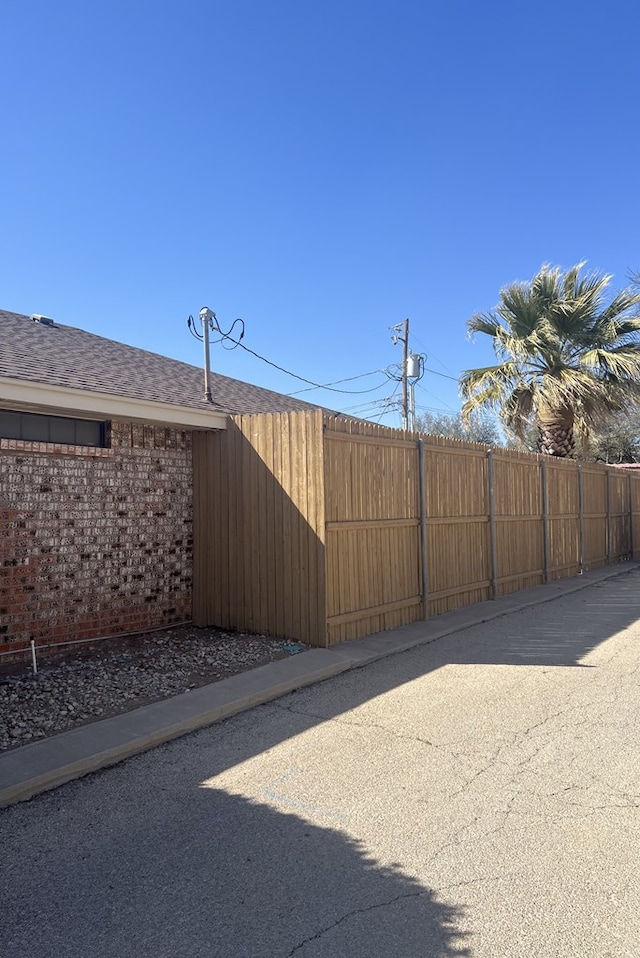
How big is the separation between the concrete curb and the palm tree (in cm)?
792

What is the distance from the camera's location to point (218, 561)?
29.1ft

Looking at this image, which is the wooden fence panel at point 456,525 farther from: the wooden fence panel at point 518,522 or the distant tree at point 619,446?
the distant tree at point 619,446

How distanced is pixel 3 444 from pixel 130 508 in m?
1.84

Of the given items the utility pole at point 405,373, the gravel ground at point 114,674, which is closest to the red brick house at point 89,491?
the gravel ground at point 114,674

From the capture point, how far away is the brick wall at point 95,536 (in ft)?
23.7

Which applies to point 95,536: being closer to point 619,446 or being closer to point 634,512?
point 634,512

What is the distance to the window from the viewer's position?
23.7 ft

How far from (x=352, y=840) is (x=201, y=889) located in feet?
2.73

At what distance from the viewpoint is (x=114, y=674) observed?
663 cm

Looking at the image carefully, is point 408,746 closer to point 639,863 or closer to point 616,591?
point 639,863

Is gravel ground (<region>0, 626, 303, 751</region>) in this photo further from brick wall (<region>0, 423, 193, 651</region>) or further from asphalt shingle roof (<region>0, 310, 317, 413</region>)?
asphalt shingle roof (<region>0, 310, 317, 413</region>)

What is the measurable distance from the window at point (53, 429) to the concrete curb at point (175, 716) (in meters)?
3.42

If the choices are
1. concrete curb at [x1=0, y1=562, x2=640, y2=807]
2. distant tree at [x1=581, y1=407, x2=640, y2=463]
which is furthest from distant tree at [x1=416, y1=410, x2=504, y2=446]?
concrete curb at [x1=0, y1=562, x2=640, y2=807]

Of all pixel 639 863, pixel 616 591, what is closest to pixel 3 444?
pixel 639 863
